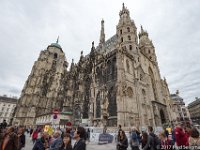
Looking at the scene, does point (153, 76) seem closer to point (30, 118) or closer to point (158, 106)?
point (158, 106)

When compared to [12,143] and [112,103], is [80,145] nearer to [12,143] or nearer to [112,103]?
[12,143]

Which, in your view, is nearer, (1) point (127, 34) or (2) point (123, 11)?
(1) point (127, 34)

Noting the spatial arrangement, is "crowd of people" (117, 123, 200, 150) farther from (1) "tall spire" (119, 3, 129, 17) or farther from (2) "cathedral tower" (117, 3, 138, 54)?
(1) "tall spire" (119, 3, 129, 17)

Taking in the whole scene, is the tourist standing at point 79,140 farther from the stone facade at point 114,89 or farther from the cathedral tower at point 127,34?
the cathedral tower at point 127,34

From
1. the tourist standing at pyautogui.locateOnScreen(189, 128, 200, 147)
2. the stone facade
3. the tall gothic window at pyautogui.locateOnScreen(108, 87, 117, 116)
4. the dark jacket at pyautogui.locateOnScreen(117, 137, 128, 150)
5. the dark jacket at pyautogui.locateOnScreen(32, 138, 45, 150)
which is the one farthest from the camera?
the stone facade

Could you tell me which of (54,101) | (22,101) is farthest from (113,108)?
(22,101)

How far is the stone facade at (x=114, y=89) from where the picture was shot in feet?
76.7

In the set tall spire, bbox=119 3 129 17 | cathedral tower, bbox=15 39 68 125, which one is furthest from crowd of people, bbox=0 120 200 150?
tall spire, bbox=119 3 129 17

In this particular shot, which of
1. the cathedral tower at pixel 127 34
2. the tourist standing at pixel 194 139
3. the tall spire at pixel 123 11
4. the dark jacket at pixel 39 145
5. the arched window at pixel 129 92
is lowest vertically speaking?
the dark jacket at pixel 39 145

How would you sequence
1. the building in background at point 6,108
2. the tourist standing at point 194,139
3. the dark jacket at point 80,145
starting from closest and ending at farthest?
the dark jacket at point 80,145 < the tourist standing at point 194,139 < the building in background at point 6,108

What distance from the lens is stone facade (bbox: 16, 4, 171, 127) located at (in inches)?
921

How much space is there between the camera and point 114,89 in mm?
24359

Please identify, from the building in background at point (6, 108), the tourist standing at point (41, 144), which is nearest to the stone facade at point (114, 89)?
the tourist standing at point (41, 144)

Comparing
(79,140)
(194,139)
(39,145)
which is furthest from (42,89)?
(194,139)
